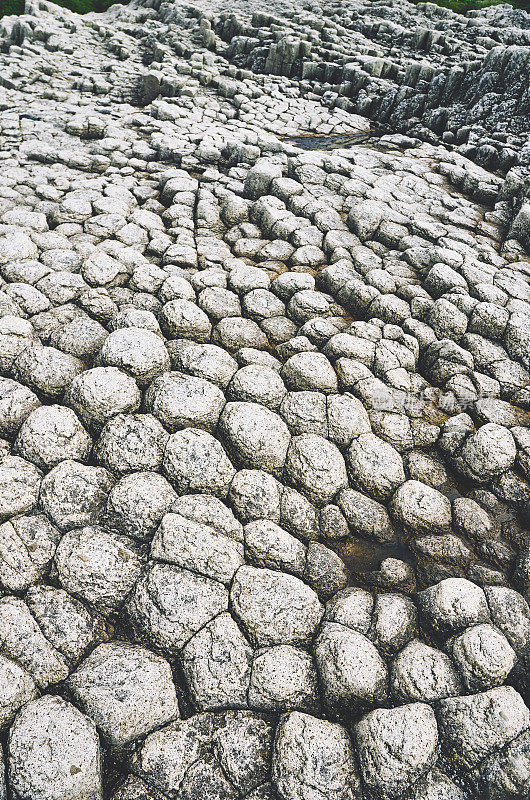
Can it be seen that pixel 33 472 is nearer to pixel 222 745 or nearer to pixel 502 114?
pixel 222 745

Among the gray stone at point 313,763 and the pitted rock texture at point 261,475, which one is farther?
the pitted rock texture at point 261,475

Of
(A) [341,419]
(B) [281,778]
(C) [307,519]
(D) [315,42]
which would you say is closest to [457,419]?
(A) [341,419]

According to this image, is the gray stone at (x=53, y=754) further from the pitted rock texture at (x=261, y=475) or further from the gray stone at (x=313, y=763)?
the gray stone at (x=313, y=763)

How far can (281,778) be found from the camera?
8.51 ft

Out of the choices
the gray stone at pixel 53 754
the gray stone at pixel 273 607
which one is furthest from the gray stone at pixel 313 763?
the gray stone at pixel 53 754

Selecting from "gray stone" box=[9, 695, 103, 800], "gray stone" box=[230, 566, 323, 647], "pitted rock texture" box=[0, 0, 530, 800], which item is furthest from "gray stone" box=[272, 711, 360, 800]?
"gray stone" box=[9, 695, 103, 800]

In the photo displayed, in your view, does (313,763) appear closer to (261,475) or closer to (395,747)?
(395,747)

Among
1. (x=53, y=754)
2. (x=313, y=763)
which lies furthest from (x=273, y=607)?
(x=53, y=754)

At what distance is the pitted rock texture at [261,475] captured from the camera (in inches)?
106

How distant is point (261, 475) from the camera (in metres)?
3.72

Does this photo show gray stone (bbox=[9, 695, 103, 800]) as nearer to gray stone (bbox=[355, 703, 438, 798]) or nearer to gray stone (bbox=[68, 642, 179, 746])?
gray stone (bbox=[68, 642, 179, 746])

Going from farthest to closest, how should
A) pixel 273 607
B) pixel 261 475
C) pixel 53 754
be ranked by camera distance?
pixel 261 475
pixel 273 607
pixel 53 754

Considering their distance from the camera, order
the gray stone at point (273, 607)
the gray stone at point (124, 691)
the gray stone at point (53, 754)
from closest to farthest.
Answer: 1. the gray stone at point (53, 754)
2. the gray stone at point (124, 691)
3. the gray stone at point (273, 607)

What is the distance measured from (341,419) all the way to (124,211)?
4.00m
